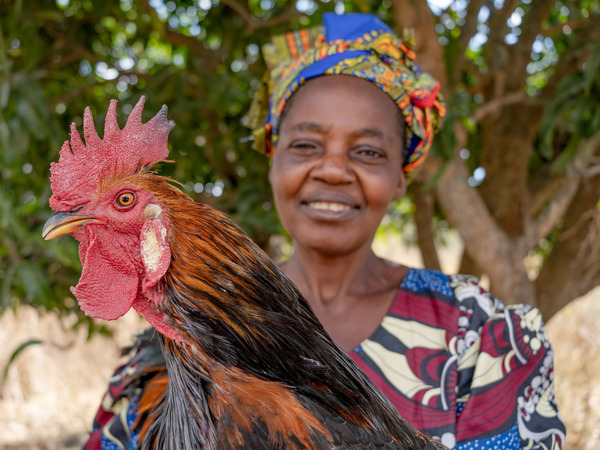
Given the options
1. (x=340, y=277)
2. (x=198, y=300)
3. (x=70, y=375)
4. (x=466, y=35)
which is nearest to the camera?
(x=198, y=300)

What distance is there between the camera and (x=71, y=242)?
2.25 meters

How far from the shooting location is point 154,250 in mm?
1055

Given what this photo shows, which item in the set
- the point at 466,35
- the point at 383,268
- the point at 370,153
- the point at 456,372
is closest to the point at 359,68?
the point at 370,153

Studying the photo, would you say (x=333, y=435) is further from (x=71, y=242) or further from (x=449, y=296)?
(x=71, y=242)

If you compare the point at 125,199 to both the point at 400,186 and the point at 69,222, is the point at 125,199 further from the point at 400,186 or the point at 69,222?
the point at 400,186

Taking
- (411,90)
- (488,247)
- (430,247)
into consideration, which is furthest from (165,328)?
(430,247)

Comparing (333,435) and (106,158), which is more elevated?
(106,158)

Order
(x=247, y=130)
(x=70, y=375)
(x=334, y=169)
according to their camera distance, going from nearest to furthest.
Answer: (x=334, y=169)
(x=247, y=130)
(x=70, y=375)

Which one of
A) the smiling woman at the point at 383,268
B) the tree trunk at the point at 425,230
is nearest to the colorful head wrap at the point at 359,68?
the smiling woman at the point at 383,268

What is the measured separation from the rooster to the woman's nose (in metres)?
0.69

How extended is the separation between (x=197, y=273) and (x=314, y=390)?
12.0 inches

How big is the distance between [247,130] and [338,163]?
149cm

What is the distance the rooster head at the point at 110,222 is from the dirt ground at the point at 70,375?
12.1ft

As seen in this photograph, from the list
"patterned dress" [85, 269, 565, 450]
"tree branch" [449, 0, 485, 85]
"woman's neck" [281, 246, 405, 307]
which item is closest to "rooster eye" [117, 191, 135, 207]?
"patterned dress" [85, 269, 565, 450]
